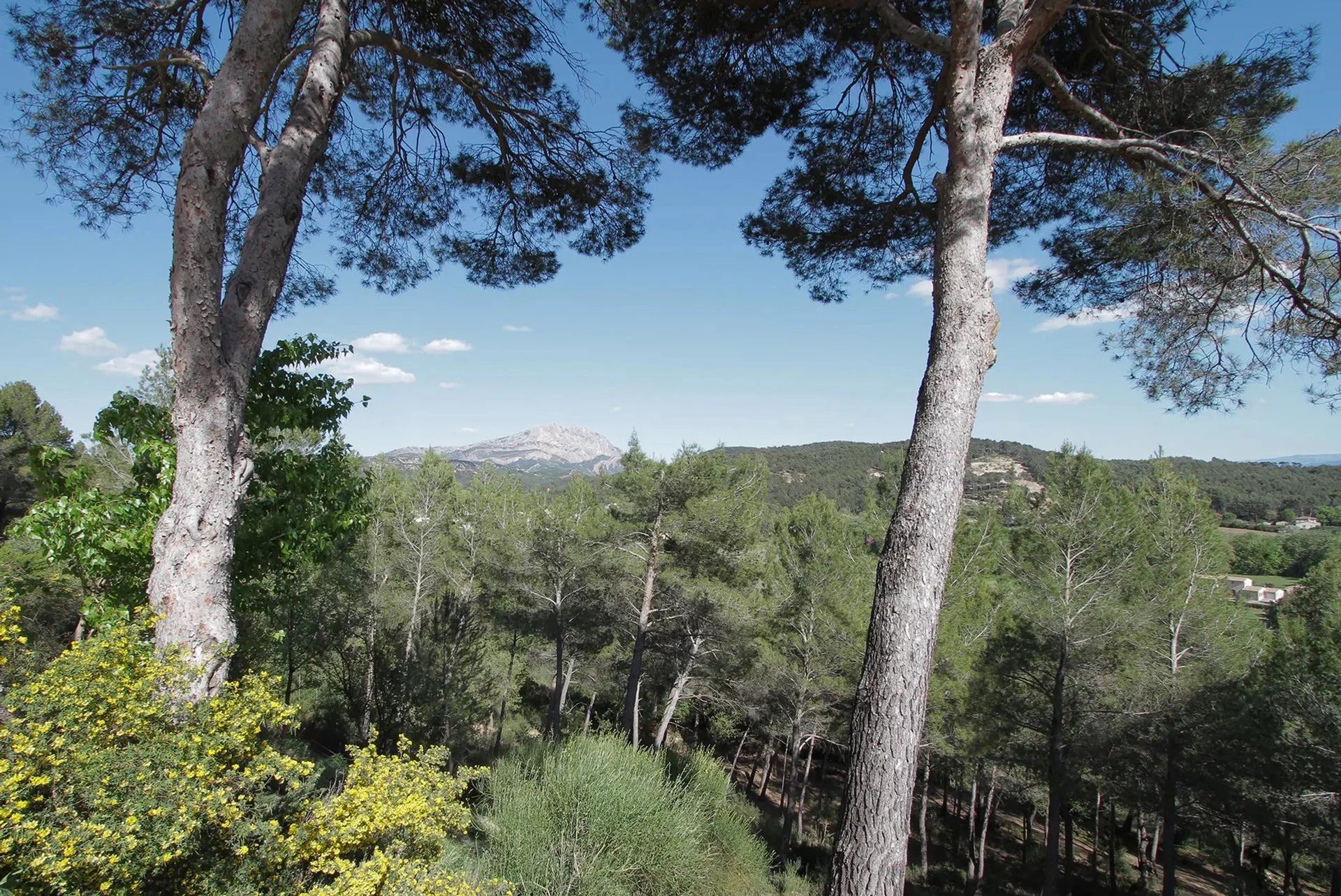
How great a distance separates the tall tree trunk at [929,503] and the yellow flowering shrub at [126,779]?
2419mm

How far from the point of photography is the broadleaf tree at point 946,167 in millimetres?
2543

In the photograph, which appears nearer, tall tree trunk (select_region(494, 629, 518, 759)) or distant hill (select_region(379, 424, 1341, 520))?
distant hill (select_region(379, 424, 1341, 520))

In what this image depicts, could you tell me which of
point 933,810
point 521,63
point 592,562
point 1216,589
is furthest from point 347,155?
point 933,810

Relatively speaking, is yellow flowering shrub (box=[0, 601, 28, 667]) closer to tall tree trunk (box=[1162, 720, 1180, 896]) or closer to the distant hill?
the distant hill

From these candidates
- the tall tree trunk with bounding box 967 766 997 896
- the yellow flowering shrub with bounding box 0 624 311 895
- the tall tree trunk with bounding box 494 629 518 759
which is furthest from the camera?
the tall tree trunk with bounding box 494 629 518 759

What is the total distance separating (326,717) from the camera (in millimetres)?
15250

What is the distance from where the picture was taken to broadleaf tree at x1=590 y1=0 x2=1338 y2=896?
2.54 meters

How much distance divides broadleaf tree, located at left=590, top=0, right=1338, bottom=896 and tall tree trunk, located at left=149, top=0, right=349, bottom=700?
2812mm

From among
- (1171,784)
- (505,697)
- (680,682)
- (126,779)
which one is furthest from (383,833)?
(505,697)

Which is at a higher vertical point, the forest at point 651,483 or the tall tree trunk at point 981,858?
the forest at point 651,483

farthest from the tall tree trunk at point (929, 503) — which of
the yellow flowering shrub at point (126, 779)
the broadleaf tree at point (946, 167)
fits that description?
the yellow flowering shrub at point (126, 779)

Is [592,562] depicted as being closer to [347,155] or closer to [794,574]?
[794,574]

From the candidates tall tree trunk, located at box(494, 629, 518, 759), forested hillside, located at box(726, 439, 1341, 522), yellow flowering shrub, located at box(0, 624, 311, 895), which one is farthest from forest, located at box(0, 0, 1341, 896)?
tall tree trunk, located at box(494, 629, 518, 759)

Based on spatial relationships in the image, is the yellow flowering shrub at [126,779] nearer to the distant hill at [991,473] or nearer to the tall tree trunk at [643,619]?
the distant hill at [991,473]
